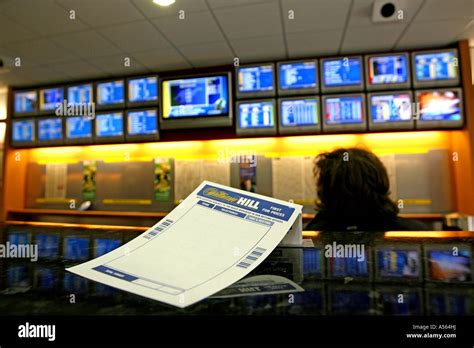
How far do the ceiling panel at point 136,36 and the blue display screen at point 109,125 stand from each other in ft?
2.80

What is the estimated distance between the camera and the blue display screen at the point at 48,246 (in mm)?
455

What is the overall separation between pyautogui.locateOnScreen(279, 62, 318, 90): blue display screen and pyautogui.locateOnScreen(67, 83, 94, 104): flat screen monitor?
2370 mm

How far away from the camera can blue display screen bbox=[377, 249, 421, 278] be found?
33 cm

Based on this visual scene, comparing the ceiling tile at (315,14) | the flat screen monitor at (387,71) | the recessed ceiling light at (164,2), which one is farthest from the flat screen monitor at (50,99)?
the flat screen monitor at (387,71)

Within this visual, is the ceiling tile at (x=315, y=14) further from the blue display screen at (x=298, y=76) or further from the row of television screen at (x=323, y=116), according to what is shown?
the row of television screen at (x=323, y=116)

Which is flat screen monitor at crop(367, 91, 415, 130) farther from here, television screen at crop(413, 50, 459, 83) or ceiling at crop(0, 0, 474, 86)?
ceiling at crop(0, 0, 474, 86)

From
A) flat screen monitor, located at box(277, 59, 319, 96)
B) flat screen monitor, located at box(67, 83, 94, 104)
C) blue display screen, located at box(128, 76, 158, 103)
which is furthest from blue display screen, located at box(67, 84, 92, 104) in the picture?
flat screen monitor, located at box(277, 59, 319, 96)

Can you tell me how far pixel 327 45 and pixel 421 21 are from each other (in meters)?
0.79

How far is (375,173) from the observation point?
1.24 meters

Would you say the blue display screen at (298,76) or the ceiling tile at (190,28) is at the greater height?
the ceiling tile at (190,28)

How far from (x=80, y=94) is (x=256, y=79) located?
2.27 m

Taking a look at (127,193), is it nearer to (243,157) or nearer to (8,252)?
(243,157)

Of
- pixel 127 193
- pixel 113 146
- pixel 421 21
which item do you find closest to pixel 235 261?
pixel 421 21

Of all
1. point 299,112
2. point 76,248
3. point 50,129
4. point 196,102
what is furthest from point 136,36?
point 76,248
